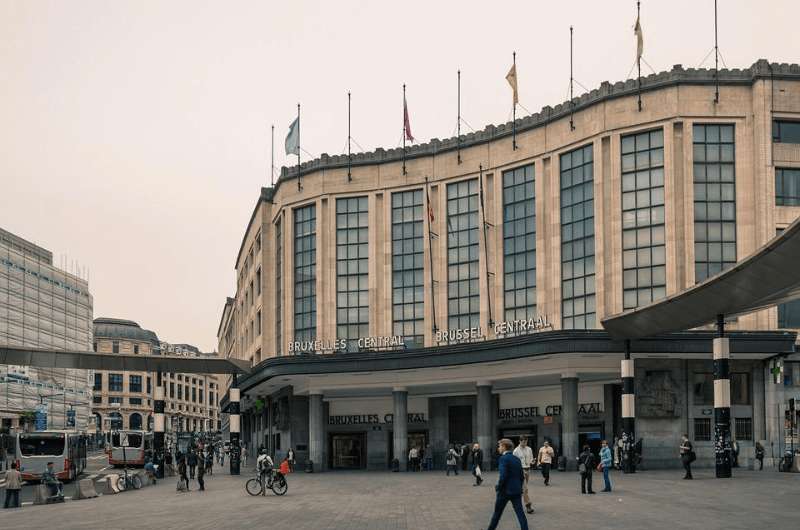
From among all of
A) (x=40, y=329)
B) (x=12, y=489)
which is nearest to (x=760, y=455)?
(x=12, y=489)

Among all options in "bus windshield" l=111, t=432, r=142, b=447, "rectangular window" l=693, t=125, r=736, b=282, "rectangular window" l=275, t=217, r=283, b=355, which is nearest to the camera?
"rectangular window" l=693, t=125, r=736, b=282

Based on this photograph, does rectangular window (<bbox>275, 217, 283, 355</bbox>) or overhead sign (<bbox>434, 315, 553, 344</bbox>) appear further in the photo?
rectangular window (<bbox>275, 217, 283, 355</bbox>)

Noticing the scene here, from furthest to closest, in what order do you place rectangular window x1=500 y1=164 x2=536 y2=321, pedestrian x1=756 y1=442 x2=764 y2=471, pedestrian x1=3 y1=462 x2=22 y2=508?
rectangular window x1=500 y1=164 x2=536 y2=321 → pedestrian x1=756 y1=442 x2=764 y2=471 → pedestrian x1=3 y1=462 x2=22 y2=508

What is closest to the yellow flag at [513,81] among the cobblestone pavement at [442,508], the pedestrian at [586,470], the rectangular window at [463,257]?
the rectangular window at [463,257]

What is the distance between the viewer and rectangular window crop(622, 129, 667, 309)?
5672 centimetres

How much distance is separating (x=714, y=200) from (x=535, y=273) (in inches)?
485

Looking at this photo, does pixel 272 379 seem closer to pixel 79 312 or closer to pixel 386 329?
pixel 386 329

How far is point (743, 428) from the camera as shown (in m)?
54.7

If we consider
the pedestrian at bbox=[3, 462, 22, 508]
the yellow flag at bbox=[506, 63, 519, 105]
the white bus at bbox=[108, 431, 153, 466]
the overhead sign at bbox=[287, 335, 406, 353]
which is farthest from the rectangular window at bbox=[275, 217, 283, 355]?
the pedestrian at bbox=[3, 462, 22, 508]

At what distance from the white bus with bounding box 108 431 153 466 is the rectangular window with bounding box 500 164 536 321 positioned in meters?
34.0

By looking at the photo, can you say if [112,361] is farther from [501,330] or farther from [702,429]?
[702,429]

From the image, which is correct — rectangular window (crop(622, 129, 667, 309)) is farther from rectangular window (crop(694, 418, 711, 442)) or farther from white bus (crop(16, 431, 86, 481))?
white bus (crop(16, 431, 86, 481))

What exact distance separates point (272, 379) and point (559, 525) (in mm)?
44571

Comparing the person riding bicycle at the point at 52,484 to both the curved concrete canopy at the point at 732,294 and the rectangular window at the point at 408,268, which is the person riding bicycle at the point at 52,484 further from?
the rectangular window at the point at 408,268
